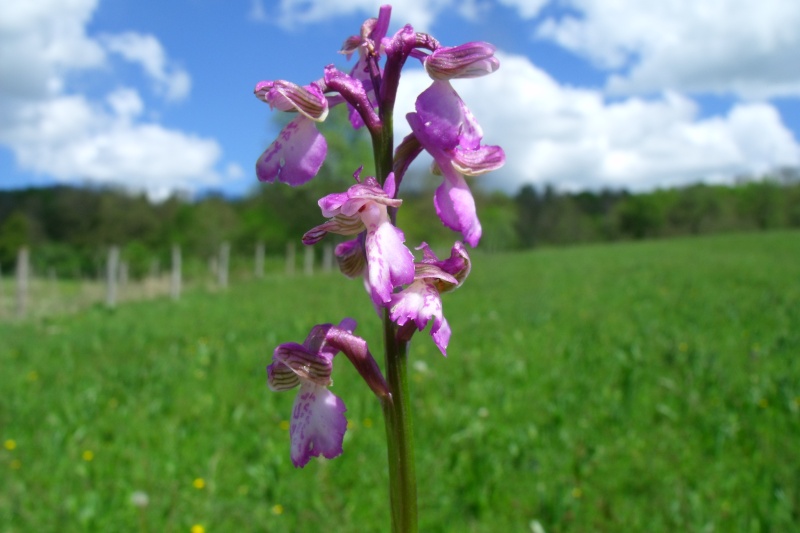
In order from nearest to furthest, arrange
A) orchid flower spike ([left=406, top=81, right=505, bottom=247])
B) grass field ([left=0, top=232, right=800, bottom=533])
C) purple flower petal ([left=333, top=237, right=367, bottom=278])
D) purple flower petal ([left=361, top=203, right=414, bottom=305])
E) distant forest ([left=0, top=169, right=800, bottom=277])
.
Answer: purple flower petal ([left=361, top=203, right=414, bottom=305]) < orchid flower spike ([left=406, top=81, right=505, bottom=247]) < purple flower petal ([left=333, top=237, right=367, bottom=278]) < grass field ([left=0, top=232, right=800, bottom=533]) < distant forest ([left=0, top=169, right=800, bottom=277])

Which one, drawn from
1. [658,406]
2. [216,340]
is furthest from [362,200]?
[216,340]

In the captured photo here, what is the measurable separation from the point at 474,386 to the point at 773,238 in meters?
33.4

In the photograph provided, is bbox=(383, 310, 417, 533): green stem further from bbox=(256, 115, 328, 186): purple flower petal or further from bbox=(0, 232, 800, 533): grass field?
bbox=(0, 232, 800, 533): grass field

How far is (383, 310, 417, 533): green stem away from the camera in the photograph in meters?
1.13

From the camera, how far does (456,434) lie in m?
4.67

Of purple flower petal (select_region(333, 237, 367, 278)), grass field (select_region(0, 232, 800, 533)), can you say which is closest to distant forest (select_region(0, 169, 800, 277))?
grass field (select_region(0, 232, 800, 533))

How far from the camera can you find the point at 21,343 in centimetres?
913

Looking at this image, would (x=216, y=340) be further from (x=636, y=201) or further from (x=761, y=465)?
(x=636, y=201)

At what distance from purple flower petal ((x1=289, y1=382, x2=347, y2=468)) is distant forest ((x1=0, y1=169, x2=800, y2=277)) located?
45.5 metres

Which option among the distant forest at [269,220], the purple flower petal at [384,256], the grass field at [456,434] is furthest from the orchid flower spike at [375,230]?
the distant forest at [269,220]

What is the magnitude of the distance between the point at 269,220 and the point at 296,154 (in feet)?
204

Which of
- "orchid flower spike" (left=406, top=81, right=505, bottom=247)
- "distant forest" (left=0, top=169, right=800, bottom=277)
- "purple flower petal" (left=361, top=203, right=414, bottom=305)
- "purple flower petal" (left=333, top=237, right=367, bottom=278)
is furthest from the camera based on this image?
"distant forest" (left=0, top=169, right=800, bottom=277)

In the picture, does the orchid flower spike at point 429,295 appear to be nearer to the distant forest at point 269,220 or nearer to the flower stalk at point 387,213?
the flower stalk at point 387,213

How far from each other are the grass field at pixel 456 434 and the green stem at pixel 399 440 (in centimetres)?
260
